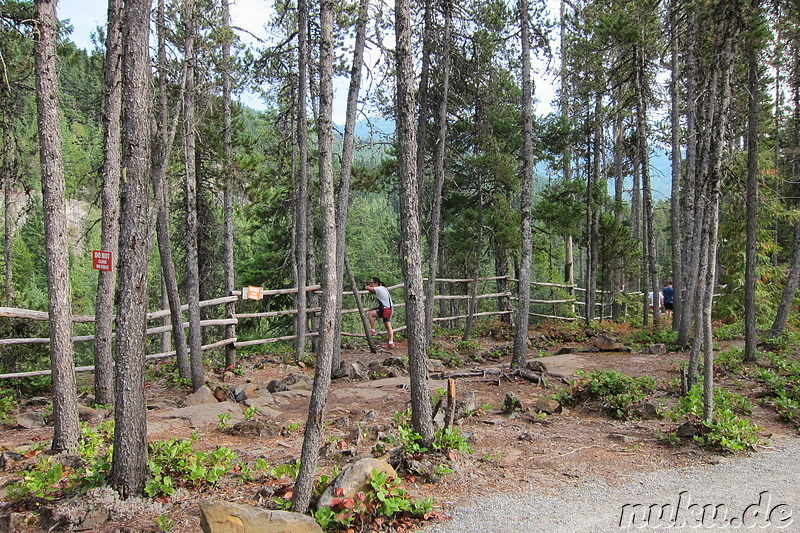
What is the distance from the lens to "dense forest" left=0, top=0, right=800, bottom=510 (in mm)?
4895

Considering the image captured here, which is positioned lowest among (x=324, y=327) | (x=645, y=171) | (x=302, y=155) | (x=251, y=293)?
(x=251, y=293)

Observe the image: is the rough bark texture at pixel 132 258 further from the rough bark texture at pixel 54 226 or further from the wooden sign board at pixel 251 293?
the wooden sign board at pixel 251 293

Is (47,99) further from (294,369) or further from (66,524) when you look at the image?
(294,369)

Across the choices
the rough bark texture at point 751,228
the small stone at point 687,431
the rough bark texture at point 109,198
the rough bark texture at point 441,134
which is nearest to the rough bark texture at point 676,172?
the rough bark texture at point 751,228

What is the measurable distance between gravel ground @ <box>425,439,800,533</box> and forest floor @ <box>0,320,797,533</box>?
213 millimetres

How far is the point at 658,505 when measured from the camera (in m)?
4.19

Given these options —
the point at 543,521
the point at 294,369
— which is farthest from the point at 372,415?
the point at 294,369

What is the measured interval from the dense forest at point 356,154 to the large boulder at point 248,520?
0.28 meters

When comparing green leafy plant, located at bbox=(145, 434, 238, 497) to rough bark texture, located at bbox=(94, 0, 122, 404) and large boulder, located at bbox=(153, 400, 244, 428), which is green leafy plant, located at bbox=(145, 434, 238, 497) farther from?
rough bark texture, located at bbox=(94, 0, 122, 404)

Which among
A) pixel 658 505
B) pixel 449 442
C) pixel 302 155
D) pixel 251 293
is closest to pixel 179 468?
pixel 449 442

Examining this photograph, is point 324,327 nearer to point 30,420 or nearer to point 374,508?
point 374,508

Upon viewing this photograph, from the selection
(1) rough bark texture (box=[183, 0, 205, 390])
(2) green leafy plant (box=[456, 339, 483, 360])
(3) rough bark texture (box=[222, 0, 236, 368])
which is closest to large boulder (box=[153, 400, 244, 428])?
(1) rough bark texture (box=[183, 0, 205, 390])

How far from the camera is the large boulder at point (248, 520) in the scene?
3.41m

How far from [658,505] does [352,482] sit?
2.47m
